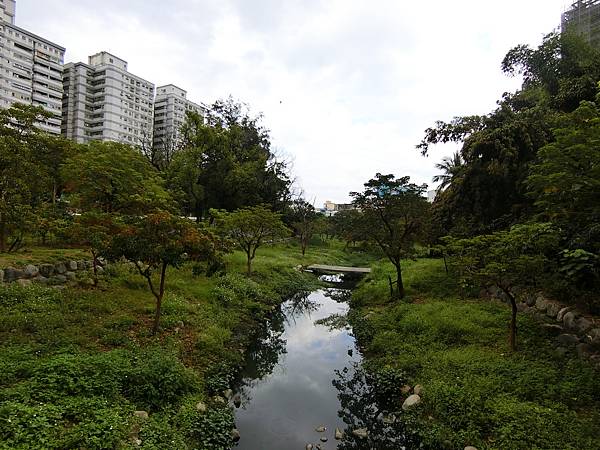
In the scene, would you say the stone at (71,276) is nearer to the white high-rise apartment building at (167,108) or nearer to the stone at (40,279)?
the stone at (40,279)

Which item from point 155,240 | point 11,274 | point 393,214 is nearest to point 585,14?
point 393,214

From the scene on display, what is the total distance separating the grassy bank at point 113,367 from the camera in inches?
184

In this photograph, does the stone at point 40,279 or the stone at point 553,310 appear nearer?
the stone at point 553,310

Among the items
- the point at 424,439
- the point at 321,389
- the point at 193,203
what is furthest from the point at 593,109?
the point at 193,203

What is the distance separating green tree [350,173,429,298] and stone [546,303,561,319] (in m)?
5.12

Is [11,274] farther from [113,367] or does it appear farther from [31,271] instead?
[113,367]

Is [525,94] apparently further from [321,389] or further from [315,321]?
[321,389]

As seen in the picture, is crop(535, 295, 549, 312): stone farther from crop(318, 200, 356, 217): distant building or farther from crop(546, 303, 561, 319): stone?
crop(318, 200, 356, 217): distant building

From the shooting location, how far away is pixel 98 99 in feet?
210

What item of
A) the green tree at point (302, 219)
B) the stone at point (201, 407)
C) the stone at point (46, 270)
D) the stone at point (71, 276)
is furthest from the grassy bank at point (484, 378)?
the green tree at point (302, 219)

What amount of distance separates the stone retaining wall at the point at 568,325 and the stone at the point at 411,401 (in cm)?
341

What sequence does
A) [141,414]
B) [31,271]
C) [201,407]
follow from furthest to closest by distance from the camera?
[31,271]
[201,407]
[141,414]

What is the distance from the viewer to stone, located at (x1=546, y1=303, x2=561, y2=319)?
897 centimetres

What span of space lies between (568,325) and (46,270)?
1374 cm
